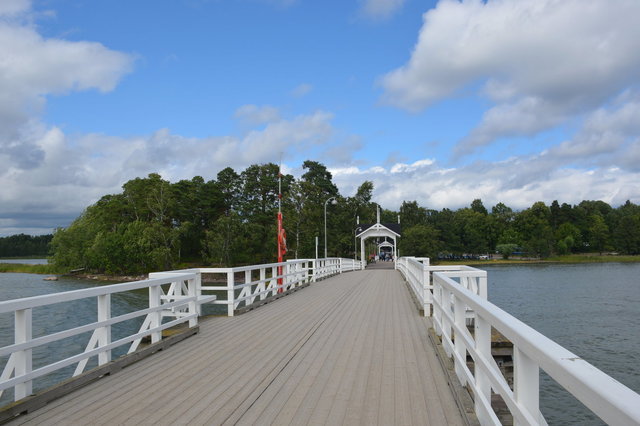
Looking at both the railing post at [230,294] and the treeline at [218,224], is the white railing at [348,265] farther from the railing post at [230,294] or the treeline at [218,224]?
the railing post at [230,294]

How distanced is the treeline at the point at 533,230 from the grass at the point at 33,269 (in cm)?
5814

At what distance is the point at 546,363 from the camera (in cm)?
188

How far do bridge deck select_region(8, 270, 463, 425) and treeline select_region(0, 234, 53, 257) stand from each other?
160 meters

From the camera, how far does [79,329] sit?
4586mm

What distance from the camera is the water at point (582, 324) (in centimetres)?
991

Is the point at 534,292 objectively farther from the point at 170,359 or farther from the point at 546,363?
the point at 546,363

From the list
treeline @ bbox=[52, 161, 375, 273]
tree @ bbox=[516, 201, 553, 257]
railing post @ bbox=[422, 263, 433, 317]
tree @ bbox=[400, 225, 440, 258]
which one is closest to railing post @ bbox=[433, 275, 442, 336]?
railing post @ bbox=[422, 263, 433, 317]

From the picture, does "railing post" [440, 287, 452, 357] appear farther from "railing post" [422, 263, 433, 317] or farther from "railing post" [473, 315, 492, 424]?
"railing post" [422, 263, 433, 317]

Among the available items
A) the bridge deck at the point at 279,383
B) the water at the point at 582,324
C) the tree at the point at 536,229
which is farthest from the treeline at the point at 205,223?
the bridge deck at the point at 279,383

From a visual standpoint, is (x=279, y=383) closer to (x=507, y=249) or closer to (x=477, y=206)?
(x=507, y=249)

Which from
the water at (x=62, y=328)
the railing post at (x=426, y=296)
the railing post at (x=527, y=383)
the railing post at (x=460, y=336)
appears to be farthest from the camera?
the water at (x=62, y=328)

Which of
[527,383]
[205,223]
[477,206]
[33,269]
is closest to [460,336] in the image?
[527,383]

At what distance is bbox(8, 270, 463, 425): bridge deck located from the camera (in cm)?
367

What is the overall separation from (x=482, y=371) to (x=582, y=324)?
20.3 m
